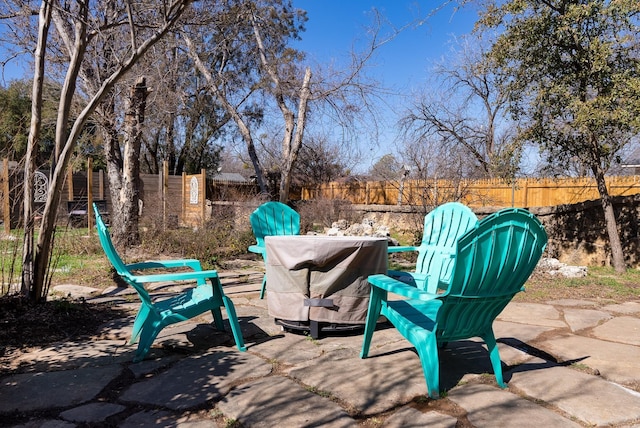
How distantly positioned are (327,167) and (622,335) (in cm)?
1600

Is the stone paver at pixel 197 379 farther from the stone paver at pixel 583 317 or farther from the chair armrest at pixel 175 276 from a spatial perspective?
the stone paver at pixel 583 317

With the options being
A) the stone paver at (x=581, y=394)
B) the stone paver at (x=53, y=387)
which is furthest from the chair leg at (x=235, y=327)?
the stone paver at (x=581, y=394)

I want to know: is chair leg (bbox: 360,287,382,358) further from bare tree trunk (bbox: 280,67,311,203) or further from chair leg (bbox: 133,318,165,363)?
bare tree trunk (bbox: 280,67,311,203)

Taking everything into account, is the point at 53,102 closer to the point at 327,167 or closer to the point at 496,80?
the point at 496,80

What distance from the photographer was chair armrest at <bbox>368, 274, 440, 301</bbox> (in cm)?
239

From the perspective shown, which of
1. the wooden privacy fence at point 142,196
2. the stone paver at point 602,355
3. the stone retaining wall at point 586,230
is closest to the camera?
the stone paver at point 602,355

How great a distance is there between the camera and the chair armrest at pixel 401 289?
2.39 metres

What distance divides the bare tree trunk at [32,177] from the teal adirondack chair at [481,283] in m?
3.01

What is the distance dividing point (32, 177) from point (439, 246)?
3.53 m

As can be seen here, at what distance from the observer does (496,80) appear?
26.0 feet

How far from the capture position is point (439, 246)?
4125mm

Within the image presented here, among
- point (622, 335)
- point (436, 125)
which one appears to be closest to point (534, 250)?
point (622, 335)

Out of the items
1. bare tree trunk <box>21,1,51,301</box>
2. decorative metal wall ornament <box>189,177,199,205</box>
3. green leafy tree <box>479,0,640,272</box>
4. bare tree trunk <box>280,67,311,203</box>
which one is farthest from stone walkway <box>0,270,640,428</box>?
decorative metal wall ornament <box>189,177,199,205</box>

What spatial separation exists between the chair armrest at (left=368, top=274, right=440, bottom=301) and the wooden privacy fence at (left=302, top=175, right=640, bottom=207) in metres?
5.89
